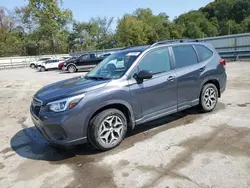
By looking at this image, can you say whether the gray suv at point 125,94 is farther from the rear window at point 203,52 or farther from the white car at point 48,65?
the white car at point 48,65

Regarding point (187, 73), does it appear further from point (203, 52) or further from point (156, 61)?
point (203, 52)

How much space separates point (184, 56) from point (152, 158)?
7.95 ft

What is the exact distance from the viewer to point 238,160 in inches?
127

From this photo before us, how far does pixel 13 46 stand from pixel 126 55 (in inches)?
1959

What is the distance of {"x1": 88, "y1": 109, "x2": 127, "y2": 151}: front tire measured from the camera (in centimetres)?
363

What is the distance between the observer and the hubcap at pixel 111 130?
12.3ft

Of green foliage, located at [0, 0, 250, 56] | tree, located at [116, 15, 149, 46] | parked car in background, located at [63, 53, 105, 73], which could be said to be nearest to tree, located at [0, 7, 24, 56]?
green foliage, located at [0, 0, 250, 56]

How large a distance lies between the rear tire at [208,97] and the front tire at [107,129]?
7.08 ft

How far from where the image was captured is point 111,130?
12.6 feet

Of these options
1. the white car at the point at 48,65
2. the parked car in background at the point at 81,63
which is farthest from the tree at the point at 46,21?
the parked car in background at the point at 81,63

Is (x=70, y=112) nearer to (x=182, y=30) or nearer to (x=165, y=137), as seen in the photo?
(x=165, y=137)

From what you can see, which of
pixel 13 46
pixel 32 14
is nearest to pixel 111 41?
pixel 32 14

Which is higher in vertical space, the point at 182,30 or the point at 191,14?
the point at 191,14

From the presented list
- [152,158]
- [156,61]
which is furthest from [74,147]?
[156,61]
